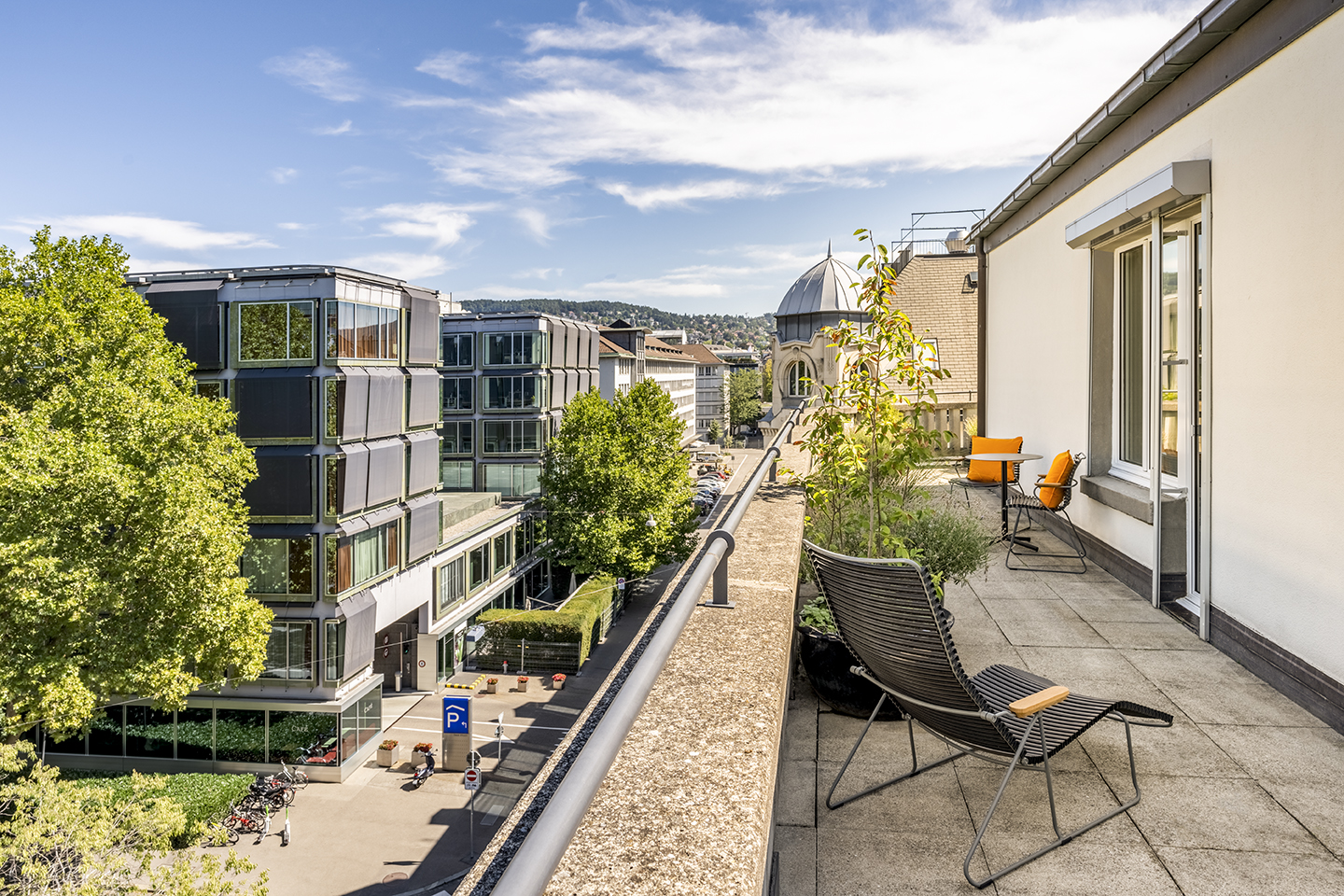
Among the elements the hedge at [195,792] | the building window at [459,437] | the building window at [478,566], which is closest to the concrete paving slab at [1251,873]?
the hedge at [195,792]

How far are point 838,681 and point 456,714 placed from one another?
18.3 metres

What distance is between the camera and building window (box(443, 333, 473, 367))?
35.1 meters

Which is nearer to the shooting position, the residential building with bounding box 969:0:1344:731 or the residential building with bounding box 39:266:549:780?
the residential building with bounding box 969:0:1344:731

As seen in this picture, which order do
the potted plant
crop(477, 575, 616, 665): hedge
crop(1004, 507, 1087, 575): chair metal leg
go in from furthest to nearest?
crop(477, 575, 616, 665): hedge
crop(1004, 507, 1087, 575): chair metal leg
the potted plant

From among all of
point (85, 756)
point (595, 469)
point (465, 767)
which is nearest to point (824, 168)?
point (465, 767)

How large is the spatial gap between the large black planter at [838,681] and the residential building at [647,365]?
148ft

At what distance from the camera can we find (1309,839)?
107 inches

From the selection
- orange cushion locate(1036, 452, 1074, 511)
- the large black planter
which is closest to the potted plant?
the large black planter

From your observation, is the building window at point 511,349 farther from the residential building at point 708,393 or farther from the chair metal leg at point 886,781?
the residential building at point 708,393

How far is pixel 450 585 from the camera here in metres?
28.0

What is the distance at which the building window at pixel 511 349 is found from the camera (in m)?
34.8

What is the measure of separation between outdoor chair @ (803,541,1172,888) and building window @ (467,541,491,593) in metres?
28.0

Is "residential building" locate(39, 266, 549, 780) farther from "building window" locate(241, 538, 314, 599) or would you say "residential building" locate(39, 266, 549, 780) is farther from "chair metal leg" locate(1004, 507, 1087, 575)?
"chair metal leg" locate(1004, 507, 1087, 575)

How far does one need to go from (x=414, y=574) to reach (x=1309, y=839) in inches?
978
